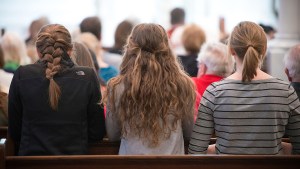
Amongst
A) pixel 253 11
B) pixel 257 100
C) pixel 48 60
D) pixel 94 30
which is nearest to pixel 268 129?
pixel 257 100

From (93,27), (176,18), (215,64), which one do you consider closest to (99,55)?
(93,27)

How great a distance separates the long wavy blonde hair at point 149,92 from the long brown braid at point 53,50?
11.0 inches

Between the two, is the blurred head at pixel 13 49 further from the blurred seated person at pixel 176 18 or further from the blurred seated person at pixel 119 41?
the blurred seated person at pixel 176 18

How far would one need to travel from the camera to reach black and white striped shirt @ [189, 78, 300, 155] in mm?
3725

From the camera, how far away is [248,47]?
12.4 ft

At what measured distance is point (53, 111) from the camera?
3.80 m

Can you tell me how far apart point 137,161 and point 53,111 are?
63 centimetres

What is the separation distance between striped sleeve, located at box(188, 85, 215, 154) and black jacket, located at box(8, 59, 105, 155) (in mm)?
557

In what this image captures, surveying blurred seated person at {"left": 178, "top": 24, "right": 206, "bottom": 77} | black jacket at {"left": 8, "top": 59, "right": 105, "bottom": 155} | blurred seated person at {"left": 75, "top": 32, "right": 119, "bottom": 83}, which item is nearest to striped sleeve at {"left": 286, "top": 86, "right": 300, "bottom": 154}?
black jacket at {"left": 8, "top": 59, "right": 105, "bottom": 155}

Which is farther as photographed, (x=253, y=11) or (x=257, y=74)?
(x=253, y=11)

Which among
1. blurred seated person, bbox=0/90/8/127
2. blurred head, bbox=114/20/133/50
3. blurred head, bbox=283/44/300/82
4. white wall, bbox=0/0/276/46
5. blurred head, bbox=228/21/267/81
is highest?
blurred head, bbox=228/21/267/81

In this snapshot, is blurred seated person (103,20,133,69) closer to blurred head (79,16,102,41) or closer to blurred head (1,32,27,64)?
blurred head (79,16,102,41)

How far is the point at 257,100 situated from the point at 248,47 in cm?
29

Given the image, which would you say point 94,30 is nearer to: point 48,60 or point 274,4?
point 48,60
